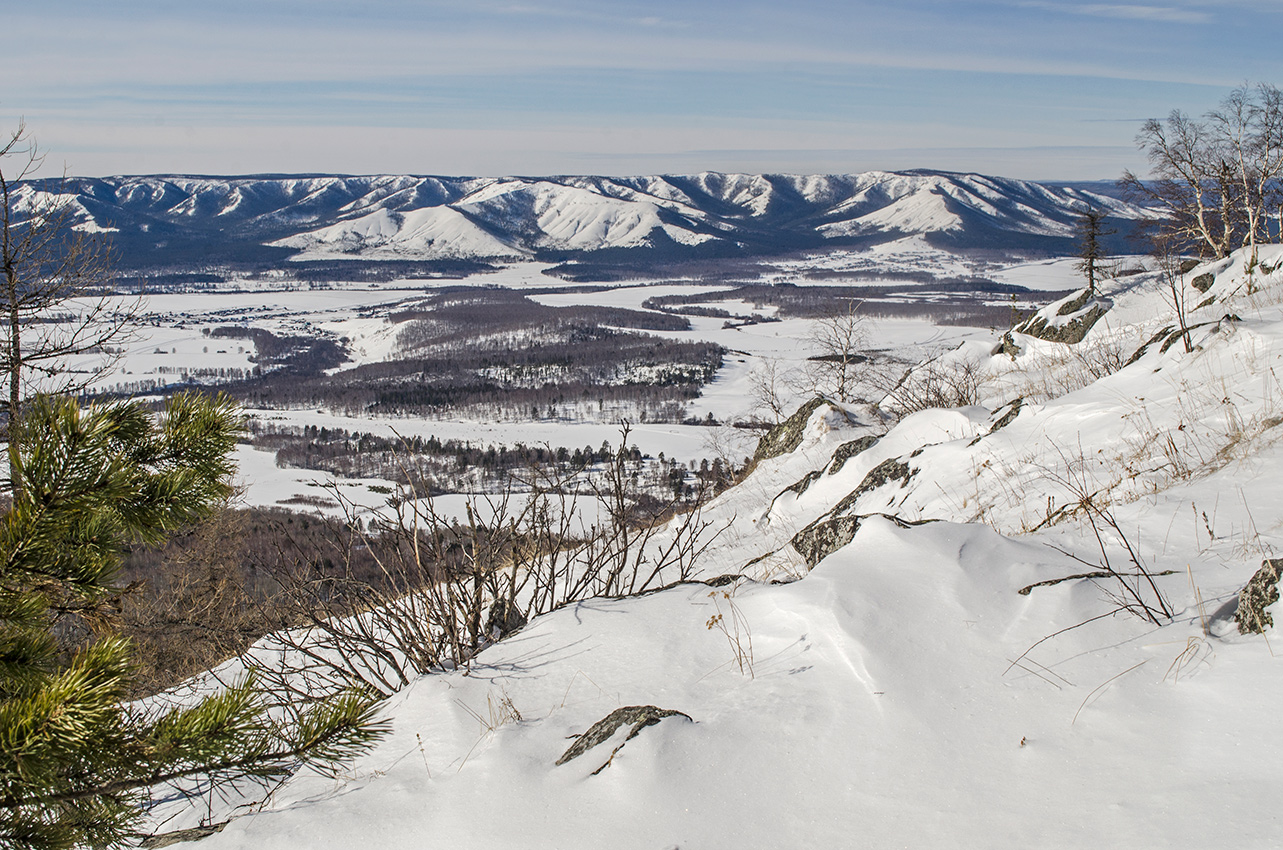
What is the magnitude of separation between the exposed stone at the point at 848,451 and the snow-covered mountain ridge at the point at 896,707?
449 centimetres

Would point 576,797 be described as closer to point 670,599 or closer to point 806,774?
point 806,774

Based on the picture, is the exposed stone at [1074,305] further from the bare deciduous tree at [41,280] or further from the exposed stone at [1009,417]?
the bare deciduous tree at [41,280]

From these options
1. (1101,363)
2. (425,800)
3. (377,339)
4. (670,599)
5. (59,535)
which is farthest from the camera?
(377,339)

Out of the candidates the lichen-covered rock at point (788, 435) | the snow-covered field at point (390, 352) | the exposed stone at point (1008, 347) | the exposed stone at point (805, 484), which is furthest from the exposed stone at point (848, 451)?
the snow-covered field at point (390, 352)

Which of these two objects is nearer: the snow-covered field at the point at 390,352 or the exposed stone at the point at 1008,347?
the exposed stone at the point at 1008,347

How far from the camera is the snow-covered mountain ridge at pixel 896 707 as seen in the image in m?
2.17

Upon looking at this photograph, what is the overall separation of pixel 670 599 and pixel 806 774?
1599 mm

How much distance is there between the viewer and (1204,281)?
1802 cm

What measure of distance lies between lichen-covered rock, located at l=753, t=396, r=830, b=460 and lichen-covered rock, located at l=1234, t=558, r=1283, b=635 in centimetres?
972

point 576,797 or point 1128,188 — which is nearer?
point 576,797

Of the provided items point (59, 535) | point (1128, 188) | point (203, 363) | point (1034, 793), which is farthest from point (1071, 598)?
point (203, 363)

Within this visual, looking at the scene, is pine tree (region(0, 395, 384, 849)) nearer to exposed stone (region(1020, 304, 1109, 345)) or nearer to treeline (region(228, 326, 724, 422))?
exposed stone (region(1020, 304, 1109, 345))

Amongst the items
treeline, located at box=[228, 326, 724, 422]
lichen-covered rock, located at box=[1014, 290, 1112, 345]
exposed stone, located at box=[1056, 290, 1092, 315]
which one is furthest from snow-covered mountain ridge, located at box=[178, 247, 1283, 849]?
treeline, located at box=[228, 326, 724, 422]

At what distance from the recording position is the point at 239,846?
8.29 feet
